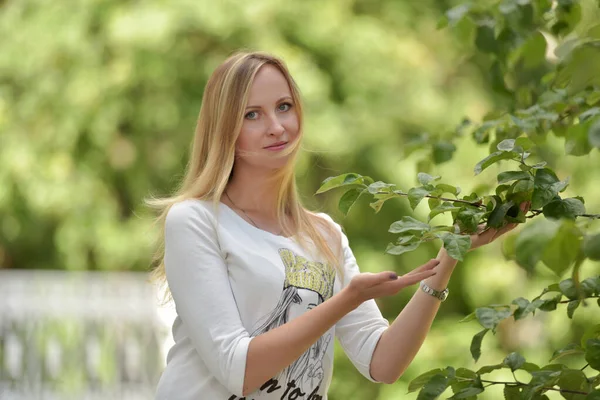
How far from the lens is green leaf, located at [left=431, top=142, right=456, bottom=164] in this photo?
67.1 inches

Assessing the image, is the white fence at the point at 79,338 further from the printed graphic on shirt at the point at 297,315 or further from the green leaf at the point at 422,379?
the green leaf at the point at 422,379

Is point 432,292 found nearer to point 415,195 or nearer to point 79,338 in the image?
point 415,195

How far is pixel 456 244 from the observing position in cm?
105

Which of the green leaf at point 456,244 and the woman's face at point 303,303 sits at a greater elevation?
the green leaf at point 456,244

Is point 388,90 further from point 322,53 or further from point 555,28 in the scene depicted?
point 555,28

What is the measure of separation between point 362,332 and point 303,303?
0.45 ft

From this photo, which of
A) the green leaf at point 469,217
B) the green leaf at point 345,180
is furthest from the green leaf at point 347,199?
the green leaf at point 469,217

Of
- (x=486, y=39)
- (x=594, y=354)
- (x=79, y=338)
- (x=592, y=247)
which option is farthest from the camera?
(x=79, y=338)

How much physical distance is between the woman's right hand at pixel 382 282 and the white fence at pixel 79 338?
3289mm

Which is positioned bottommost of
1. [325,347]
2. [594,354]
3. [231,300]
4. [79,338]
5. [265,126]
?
[79,338]

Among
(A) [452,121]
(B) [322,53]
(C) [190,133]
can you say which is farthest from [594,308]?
(C) [190,133]

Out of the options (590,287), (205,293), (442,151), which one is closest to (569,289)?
(590,287)

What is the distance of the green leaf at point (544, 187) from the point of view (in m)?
1.02

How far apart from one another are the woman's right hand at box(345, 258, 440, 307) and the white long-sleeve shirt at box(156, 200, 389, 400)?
197 mm
